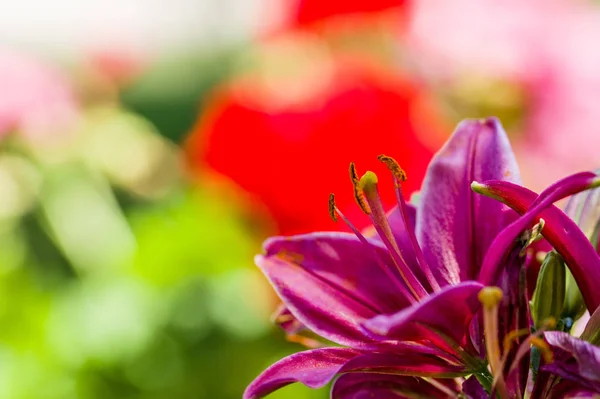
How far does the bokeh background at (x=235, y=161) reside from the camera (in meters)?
0.36

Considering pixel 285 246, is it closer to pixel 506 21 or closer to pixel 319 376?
pixel 319 376

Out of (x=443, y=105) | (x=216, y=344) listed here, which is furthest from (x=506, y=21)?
(x=216, y=344)

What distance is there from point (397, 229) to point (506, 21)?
0.30 m

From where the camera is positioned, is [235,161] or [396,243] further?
[235,161]

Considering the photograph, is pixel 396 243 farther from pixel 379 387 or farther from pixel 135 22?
pixel 135 22

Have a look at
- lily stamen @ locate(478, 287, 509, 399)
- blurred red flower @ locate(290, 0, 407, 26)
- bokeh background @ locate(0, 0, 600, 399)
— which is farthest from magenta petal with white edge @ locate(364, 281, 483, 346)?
blurred red flower @ locate(290, 0, 407, 26)

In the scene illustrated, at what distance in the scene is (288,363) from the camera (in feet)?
0.46

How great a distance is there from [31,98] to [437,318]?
36 centimetres

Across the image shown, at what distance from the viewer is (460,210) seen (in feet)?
0.50

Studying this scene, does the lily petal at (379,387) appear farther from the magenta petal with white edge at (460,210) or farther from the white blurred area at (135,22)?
the white blurred area at (135,22)

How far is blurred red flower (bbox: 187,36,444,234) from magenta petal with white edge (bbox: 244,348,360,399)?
19cm

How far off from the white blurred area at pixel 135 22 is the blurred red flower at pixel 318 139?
1.75ft

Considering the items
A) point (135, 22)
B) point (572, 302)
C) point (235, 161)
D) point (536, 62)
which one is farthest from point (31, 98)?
point (135, 22)

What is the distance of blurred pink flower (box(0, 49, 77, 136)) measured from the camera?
44cm
